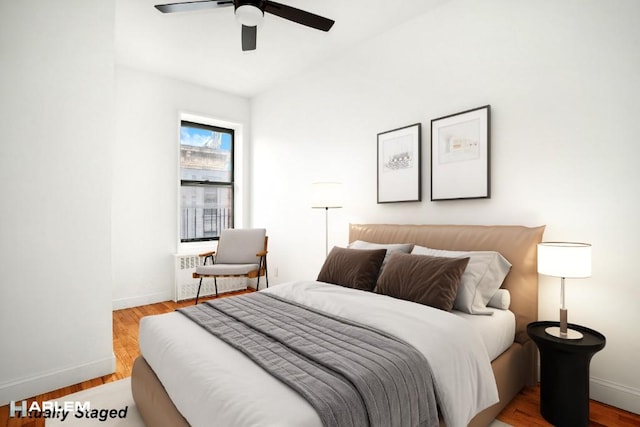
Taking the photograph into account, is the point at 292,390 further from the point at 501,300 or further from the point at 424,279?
the point at 501,300

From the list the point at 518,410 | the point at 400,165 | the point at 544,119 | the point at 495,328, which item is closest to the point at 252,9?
the point at 400,165

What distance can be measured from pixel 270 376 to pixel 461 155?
2201 millimetres

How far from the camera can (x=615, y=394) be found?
75.7 inches

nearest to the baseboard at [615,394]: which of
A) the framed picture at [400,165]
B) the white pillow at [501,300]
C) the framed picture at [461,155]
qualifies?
the white pillow at [501,300]

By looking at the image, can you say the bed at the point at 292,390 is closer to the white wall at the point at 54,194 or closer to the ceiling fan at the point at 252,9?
the white wall at the point at 54,194

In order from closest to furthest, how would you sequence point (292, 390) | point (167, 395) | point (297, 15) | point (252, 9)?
point (292, 390)
point (167, 395)
point (252, 9)
point (297, 15)

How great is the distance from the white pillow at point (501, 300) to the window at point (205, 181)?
12.8ft

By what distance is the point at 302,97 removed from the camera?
13.4ft

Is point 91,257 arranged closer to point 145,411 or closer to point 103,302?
point 103,302

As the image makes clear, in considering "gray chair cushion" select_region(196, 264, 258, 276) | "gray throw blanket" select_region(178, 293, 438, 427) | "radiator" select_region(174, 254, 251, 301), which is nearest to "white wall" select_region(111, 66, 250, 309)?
"radiator" select_region(174, 254, 251, 301)

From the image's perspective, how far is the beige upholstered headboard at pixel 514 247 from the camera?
213 cm

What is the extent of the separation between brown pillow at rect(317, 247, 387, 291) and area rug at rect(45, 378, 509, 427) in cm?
110

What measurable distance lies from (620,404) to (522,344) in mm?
578

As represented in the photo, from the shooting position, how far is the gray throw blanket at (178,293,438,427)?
1.07 metres
